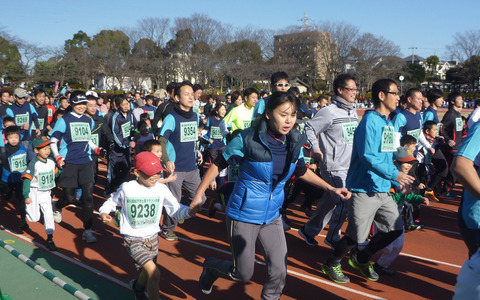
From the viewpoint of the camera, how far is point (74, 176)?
6750 mm

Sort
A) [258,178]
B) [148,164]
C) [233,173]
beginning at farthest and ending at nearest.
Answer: [233,173] → [148,164] → [258,178]

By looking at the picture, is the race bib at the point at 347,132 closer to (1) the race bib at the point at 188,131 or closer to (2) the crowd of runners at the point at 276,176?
(2) the crowd of runners at the point at 276,176

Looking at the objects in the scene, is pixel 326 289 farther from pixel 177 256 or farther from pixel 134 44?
pixel 134 44

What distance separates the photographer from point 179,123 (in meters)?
6.52

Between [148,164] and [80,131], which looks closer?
[148,164]

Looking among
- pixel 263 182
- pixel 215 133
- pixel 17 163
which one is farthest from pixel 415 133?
pixel 17 163

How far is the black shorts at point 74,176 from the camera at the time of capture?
6715 mm

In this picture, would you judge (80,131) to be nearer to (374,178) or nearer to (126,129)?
(126,129)

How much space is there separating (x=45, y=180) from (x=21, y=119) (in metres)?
5.41

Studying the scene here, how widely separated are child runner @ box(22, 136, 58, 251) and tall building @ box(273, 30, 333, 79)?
5210cm

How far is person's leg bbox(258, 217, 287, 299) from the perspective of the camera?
3842 millimetres

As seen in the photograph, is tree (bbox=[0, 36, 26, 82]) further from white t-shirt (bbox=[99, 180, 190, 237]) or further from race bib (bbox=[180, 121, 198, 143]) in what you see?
white t-shirt (bbox=[99, 180, 190, 237])

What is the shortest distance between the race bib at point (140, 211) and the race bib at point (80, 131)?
2.89 meters

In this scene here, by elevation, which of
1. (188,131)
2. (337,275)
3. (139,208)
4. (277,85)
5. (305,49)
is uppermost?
(305,49)
